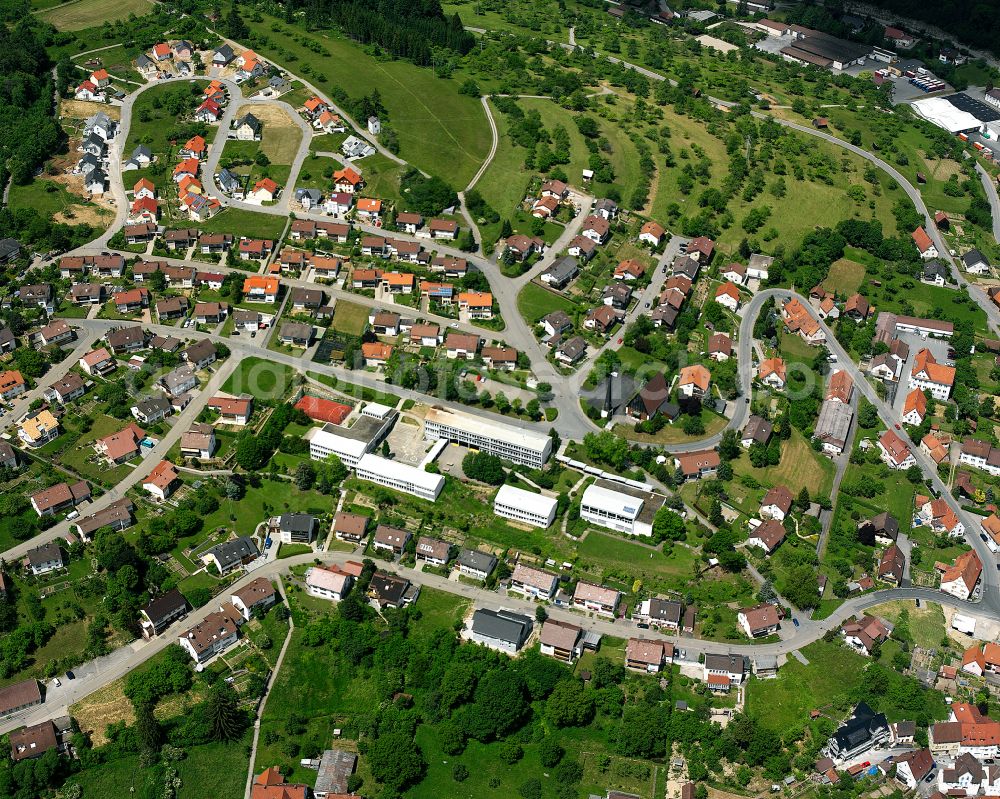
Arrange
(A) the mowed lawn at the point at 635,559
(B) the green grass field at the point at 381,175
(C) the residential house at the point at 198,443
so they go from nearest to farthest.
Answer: (A) the mowed lawn at the point at 635,559, (C) the residential house at the point at 198,443, (B) the green grass field at the point at 381,175

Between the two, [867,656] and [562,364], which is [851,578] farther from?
[562,364]

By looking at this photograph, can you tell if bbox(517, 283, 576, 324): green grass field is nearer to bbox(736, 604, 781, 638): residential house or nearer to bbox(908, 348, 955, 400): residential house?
bbox(908, 348, 955, 400): residential house

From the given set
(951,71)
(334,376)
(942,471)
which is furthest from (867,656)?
(951,71)

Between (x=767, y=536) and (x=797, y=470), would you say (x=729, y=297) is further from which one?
(x=767, y=536)

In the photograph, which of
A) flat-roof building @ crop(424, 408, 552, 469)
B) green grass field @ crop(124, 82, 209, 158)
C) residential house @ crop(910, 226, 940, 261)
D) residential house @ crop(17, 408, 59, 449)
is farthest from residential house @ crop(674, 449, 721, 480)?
green grass field @ crop(124, 82, 209, 158)

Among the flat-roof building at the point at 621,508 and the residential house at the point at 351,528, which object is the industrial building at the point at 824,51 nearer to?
the flat-roof building at the point at 621,508

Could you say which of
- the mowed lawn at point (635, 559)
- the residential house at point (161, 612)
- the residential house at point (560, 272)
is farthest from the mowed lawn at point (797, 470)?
the residential house at point (161, 612)
